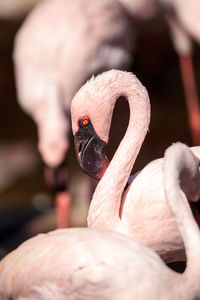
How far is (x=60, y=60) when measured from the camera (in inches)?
171

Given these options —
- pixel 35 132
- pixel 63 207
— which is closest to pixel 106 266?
pixel 63 207

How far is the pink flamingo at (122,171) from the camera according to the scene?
7.84 feet

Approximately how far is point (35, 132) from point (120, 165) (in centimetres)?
457

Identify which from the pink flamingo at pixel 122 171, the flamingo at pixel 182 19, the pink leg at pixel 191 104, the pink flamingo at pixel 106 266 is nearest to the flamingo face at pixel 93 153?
the pink flamingo at pixel 122 171

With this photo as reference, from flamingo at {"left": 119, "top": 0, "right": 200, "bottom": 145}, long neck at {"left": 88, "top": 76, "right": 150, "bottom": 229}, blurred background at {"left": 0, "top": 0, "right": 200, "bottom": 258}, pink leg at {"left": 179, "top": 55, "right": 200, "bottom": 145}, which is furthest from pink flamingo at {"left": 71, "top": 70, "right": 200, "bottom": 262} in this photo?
pink leg at {"left": 179, "top": 55, "right": 200, "bottom": 145}

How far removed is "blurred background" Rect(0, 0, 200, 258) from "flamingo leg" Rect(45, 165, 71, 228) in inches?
11.8

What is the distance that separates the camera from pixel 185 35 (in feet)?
15.1

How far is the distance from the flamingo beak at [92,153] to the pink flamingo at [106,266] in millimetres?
487

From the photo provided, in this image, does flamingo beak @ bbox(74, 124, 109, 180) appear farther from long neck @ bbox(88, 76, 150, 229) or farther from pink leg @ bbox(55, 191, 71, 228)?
pink leg @ bbox(55, 191, 71, 228)

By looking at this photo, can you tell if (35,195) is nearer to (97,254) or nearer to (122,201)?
(122,201)

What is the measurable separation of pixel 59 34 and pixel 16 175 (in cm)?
224

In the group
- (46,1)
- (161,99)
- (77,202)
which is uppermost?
(46,1)

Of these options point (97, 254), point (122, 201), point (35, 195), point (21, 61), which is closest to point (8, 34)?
point (35, 195)

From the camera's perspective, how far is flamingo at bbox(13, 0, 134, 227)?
14.3 ft
